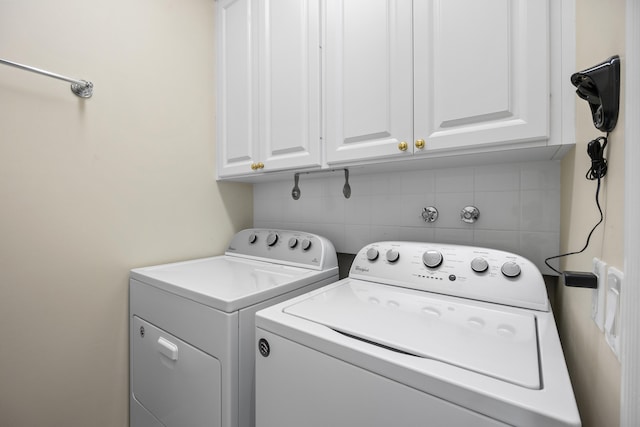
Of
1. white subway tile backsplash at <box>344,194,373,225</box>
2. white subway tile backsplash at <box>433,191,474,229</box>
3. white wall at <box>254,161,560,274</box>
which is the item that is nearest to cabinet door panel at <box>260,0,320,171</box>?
white wall at <box>254,161,560,274</box>

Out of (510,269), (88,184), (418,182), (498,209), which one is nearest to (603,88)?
(510,269)

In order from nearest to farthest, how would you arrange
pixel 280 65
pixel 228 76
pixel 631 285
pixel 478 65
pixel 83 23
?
pixel 631 285
pixel 478 65
pixel 83 23
pixel 280 65
pixel 228 76

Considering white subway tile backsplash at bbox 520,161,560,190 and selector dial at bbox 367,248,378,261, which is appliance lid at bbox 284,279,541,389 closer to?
selector dial at bbox 367,248,378,261

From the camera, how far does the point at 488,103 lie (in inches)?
34.4

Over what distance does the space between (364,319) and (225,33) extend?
1690mm

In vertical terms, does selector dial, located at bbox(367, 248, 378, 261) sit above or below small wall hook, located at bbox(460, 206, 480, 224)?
below

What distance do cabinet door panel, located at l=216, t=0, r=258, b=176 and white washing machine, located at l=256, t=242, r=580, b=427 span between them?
36.4 inches

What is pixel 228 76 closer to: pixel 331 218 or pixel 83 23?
pixel 83 23

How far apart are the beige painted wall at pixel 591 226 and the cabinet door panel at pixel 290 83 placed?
33.9 inches

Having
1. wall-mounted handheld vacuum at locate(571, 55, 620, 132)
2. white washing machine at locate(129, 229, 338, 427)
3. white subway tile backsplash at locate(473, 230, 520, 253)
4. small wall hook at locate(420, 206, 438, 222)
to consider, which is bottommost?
white washing machine at locate(129, 229, 338, 427)

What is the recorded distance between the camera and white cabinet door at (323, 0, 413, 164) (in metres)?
1.02

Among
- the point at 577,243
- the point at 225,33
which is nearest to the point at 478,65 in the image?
the point at 577,243

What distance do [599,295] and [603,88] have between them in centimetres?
39

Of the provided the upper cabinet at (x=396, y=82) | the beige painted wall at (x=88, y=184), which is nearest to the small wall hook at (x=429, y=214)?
the upper cabinet at (x=396, y=82)
